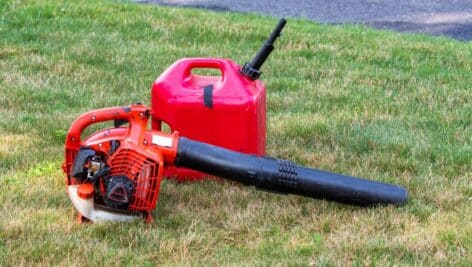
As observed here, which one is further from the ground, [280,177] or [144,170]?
[144,170]

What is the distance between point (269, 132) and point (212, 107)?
1019 millimetres

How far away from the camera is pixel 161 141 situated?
3.59 metres

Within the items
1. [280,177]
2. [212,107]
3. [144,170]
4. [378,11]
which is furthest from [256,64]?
[378,11]

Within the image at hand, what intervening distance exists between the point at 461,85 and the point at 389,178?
2.26 m

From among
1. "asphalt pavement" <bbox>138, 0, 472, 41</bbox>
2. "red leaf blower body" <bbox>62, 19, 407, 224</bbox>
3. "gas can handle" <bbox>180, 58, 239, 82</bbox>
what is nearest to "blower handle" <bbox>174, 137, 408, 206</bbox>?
"red leaf blower body" <bbox>62, 19, 407, 224</bbox>

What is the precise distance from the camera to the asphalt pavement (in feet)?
31.5

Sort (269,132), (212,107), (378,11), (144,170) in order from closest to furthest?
(144,170) < (212,107) < (269,132) < (378,11)

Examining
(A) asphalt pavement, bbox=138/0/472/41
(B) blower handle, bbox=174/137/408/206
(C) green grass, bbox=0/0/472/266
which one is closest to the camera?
(C) green grass, bbox=0/0/472/266

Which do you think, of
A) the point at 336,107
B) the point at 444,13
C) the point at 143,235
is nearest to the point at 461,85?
the point at 336,107

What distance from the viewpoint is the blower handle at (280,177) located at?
3.63 meters

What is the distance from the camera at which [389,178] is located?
13.8 ft

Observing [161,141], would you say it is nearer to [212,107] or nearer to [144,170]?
[144,170]

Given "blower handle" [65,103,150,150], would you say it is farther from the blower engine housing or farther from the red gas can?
the red gas can

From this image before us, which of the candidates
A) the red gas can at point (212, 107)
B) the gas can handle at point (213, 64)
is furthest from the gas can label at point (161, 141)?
the gas can handle at point (213, 64)
